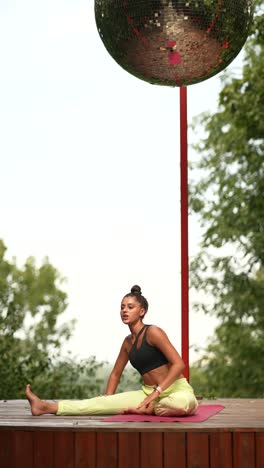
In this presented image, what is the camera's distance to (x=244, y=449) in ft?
13.5

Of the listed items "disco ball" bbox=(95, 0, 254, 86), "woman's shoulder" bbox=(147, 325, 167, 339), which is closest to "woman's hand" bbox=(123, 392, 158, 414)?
"woman's shoulder" bbox=(147, 325, 167, 339)

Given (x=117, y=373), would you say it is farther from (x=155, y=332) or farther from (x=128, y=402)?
(x=155, y=332)

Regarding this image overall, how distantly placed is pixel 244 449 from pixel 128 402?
91cm

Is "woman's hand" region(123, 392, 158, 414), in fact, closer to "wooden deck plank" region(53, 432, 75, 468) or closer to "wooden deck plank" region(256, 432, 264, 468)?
"wooden deck plank" region(53, 432, 75, 468)

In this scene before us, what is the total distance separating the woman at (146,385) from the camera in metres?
4.64

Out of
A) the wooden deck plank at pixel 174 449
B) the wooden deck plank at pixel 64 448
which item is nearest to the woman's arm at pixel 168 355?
the wooden deck plank at pixel 174 449

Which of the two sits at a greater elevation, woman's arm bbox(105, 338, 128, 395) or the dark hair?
the dark hair

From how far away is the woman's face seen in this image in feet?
15.9

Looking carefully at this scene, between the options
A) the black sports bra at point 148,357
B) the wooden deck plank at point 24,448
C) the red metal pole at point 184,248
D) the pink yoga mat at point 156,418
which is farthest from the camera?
the red metal pole at point 184,248

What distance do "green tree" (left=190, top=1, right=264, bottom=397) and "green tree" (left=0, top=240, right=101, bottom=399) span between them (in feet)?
5.86

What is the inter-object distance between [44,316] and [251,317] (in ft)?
8.31

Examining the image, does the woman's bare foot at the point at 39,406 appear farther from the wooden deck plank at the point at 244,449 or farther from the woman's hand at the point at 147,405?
the wooden deck plank at the point at 244,449

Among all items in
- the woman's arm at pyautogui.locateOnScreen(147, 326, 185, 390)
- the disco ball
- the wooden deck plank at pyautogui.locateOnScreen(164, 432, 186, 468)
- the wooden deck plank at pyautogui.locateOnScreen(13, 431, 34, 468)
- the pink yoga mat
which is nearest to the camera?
the wooden deck plank at pyautogui.locateOnScreen(164, 432, 186, 468)

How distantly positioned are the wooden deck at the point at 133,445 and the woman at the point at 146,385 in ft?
1.29
